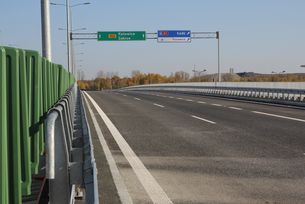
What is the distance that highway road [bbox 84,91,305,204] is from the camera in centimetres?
739

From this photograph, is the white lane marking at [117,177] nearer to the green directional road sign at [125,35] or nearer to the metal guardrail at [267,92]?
the metal guardrail at [267,92]

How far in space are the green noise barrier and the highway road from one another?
1.83 m

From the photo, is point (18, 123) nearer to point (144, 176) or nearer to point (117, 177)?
point (117, 177)

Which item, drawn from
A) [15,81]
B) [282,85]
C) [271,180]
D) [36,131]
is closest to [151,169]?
[271,180]

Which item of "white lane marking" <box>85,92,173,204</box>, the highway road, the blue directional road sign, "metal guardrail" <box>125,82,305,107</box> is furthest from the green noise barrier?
the blue directional road sign

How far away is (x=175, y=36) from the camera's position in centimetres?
6269

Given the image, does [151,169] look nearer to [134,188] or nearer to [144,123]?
[134,188]

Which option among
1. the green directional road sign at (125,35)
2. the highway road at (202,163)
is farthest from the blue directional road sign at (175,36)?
the highway road at (202,163)

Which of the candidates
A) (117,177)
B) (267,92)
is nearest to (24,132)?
(117,177)

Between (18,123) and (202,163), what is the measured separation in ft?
20.1

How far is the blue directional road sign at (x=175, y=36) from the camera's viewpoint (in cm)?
6197

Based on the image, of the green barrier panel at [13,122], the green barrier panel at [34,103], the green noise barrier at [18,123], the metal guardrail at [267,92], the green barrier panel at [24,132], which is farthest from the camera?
the metal guardrail at [267,92]

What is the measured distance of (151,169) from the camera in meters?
9.40

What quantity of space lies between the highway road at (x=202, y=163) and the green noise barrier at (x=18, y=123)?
1.83 meters
